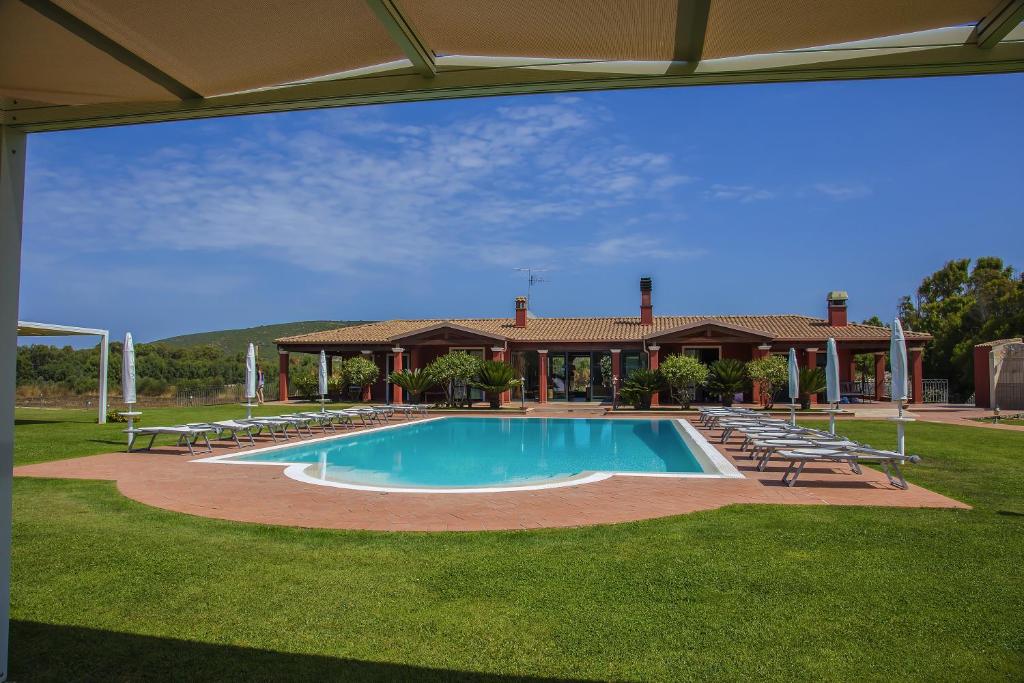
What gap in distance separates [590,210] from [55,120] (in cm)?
2553

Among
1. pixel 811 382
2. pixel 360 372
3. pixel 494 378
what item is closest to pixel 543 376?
pixel 494 378

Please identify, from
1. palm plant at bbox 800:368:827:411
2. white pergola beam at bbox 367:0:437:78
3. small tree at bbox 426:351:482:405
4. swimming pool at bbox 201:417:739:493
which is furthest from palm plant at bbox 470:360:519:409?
white pergola beam at bbox 367:0:437:78

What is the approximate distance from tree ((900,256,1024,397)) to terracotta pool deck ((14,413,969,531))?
3025 cm

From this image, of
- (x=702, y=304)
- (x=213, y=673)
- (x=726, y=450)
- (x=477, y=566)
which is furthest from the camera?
(x=702, y=304)

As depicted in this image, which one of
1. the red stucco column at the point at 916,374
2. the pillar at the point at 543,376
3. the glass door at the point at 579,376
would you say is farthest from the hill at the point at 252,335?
the red stucco column at the point at 916,374

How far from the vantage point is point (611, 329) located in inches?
1222

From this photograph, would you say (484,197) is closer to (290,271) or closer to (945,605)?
(290,271)

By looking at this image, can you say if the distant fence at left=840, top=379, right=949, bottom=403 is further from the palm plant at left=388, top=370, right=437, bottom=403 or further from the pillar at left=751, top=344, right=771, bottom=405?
the palm plant at left=388, top=370, right=437, bottom=403

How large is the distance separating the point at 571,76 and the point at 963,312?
47.5 metres

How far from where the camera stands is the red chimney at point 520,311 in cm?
3266

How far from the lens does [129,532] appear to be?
6109 mm

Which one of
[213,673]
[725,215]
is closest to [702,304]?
[725,215]

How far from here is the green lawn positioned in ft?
11.1

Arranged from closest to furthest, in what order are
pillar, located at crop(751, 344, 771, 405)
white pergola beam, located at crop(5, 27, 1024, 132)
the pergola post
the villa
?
white pergola beam, located at crop(5, 27, 1024, 132)
the pergola post
pillar, located at crop(751, 344, 771, 405)
the villa
